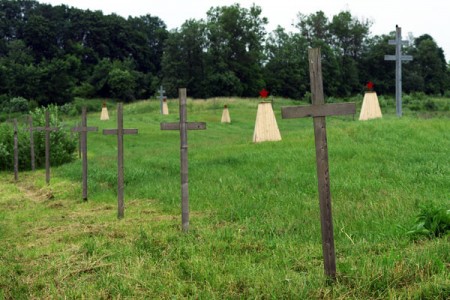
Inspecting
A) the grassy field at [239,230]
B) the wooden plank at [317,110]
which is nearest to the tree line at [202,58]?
the grassy field at [239,230]

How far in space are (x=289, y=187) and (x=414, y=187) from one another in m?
2.21

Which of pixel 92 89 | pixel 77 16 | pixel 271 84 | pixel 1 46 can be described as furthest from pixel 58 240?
pixel 77 16

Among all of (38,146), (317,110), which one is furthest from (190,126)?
(38,146)

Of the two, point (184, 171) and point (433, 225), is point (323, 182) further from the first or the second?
point (184, 171)

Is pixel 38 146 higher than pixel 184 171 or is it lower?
lower

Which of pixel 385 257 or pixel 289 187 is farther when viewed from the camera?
pixel 289 187

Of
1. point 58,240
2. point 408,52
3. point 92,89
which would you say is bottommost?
point 58,240

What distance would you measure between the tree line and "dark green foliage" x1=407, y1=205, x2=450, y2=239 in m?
Result: 66.7

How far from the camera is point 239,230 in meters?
6.32

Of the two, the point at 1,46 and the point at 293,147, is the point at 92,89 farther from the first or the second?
the point at 293,147

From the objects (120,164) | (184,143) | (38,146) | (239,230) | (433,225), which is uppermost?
(184,143)

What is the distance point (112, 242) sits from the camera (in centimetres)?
631

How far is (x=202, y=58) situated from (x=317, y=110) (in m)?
74.4

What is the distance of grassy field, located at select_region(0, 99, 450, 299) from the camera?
4.29 meters
